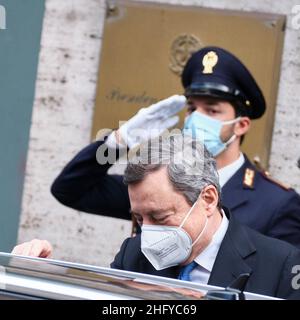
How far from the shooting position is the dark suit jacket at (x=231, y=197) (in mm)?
4395

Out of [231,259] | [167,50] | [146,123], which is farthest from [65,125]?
[231,259]

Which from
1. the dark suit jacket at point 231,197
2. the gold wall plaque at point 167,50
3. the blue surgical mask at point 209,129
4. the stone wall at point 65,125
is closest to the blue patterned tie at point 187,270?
the dark suit jacket at point 231,197

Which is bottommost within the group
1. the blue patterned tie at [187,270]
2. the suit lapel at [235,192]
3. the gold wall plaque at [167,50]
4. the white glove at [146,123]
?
the blue patterned tie at [187,270]

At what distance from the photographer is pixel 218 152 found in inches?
183

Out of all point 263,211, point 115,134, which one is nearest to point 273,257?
point 263,211

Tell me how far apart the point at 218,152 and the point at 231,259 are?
3.94ft

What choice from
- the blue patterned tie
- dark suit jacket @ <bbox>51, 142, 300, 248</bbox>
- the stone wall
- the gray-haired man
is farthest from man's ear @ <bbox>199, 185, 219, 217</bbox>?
the stone wall

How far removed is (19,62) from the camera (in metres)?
6.14

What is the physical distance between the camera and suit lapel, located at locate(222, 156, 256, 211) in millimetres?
4523

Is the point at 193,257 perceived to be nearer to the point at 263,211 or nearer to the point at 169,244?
the point at 169,244

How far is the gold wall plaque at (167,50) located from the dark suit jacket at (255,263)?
217 cm

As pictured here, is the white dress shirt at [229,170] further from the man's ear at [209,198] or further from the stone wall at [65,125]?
the stone wall at [65,125]

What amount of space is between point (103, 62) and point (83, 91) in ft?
0.71

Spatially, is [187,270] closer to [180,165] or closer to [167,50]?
[180,165]
